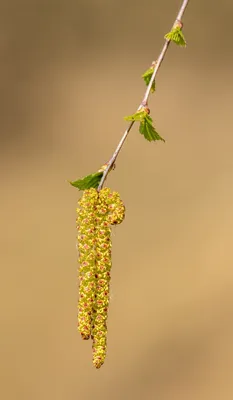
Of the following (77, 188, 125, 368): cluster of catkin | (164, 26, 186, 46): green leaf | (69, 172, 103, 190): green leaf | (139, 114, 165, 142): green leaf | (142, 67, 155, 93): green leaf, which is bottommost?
(77, 188, 125, 368): cluster of catkin

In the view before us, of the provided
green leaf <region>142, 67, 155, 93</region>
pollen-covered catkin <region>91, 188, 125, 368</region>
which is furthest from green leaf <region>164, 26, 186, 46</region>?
pollen-covered catkin <region>91, 188, 125, 368</region>

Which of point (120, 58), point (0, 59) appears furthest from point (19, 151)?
point (120, 58)

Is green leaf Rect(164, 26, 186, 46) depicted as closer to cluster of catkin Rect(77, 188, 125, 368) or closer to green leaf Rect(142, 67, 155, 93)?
green leaf Rect(142, 67, 155, 93)

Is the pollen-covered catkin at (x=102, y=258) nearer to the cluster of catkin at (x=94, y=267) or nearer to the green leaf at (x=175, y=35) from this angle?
the cluster of catkin at (x=94, y=267)

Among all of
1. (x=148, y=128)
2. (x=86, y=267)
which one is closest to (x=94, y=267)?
(x=86, y=267)

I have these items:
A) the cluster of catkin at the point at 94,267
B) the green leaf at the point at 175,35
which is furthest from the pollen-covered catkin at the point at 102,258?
the green leaf at the point at 175,35

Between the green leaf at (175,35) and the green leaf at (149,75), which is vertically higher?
the green leaf at (175,35)

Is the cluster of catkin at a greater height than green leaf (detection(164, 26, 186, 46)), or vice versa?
green leaf (detection(164, 26, 186, 46))

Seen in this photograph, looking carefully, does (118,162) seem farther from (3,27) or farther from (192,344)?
(192,344)
